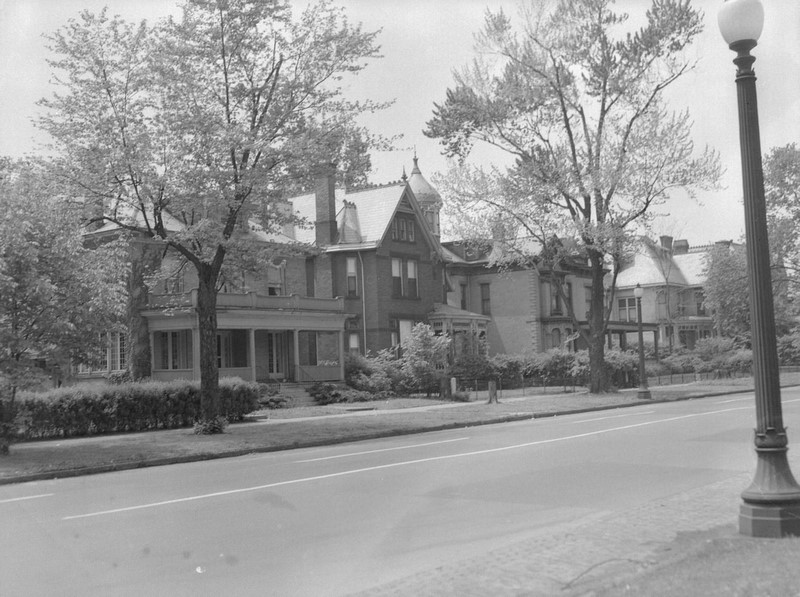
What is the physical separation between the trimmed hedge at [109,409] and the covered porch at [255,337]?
29.0 ft

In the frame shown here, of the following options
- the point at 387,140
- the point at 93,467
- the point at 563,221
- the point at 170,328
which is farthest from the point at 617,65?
the point at 93,467

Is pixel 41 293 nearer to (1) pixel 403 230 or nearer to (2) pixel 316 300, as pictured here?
(2) pixel 316 300

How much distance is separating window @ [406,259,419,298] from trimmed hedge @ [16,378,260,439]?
69.9 ft

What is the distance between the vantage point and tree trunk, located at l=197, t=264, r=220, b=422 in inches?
870

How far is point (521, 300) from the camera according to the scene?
5491 cm

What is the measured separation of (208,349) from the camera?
22.3 meters

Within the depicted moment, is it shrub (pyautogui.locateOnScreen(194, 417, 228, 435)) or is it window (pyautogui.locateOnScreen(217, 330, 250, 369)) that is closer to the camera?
shrub (pyautogui.locateOnScreen(194, 417, 228, 435))

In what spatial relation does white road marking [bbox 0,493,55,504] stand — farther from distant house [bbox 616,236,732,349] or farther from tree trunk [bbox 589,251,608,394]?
distant house [bbox 616,236,732,349]

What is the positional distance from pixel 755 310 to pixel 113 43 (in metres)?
18.1

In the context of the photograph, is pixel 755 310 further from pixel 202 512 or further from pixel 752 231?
pixel 202 512

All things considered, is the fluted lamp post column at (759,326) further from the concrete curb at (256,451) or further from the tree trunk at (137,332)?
the tree trunk at (137,332)

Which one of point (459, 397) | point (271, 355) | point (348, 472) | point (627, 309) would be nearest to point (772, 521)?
point (348, 472)

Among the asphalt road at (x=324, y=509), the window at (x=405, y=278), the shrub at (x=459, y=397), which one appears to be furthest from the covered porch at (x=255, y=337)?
the asphalt road at (x=324, y=509)

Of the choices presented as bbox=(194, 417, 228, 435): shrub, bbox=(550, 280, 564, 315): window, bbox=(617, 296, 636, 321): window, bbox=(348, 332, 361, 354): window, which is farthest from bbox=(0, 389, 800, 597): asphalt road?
bbox=(617, 296, 636, 321): window
